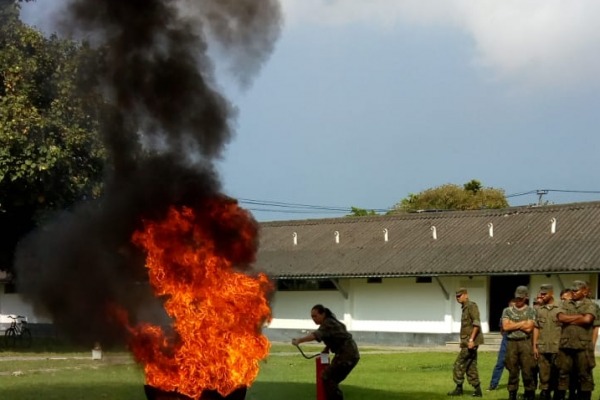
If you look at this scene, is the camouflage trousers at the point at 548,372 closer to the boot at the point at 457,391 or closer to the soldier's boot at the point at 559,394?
the soldier's boot at the point at 559,394

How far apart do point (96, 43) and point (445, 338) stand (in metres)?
22.2

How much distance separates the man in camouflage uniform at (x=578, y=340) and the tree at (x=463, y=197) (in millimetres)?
40550

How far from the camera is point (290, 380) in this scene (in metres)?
18.6

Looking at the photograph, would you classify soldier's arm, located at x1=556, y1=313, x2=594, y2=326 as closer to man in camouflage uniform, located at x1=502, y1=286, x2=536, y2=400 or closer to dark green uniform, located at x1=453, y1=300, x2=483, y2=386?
man in camouflage uniform, located at x1=502, y1=286, x2=536, y2=400

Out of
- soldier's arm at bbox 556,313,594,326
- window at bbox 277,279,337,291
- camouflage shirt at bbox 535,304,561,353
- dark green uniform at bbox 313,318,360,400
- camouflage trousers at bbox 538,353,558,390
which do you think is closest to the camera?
dark green uniform at bbox 313,318,360,400

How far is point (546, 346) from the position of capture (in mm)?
15109

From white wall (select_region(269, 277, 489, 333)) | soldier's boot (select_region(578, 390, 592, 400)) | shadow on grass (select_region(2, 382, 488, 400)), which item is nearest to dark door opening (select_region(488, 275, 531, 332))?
white wall (select_region(269, 277, 489, 333))

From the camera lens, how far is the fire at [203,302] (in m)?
11.5

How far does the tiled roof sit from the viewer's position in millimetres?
31453

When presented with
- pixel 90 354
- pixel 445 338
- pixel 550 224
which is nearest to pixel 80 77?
pixel 90 354

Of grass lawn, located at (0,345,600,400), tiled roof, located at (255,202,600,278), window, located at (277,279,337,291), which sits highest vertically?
tiled roof, located at (255,202,600,278)

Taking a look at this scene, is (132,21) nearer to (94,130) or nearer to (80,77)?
(80,77)

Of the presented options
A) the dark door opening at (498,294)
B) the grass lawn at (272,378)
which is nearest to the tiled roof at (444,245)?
the dark door opening at (498,294)

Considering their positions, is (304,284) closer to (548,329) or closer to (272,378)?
(272,378)
